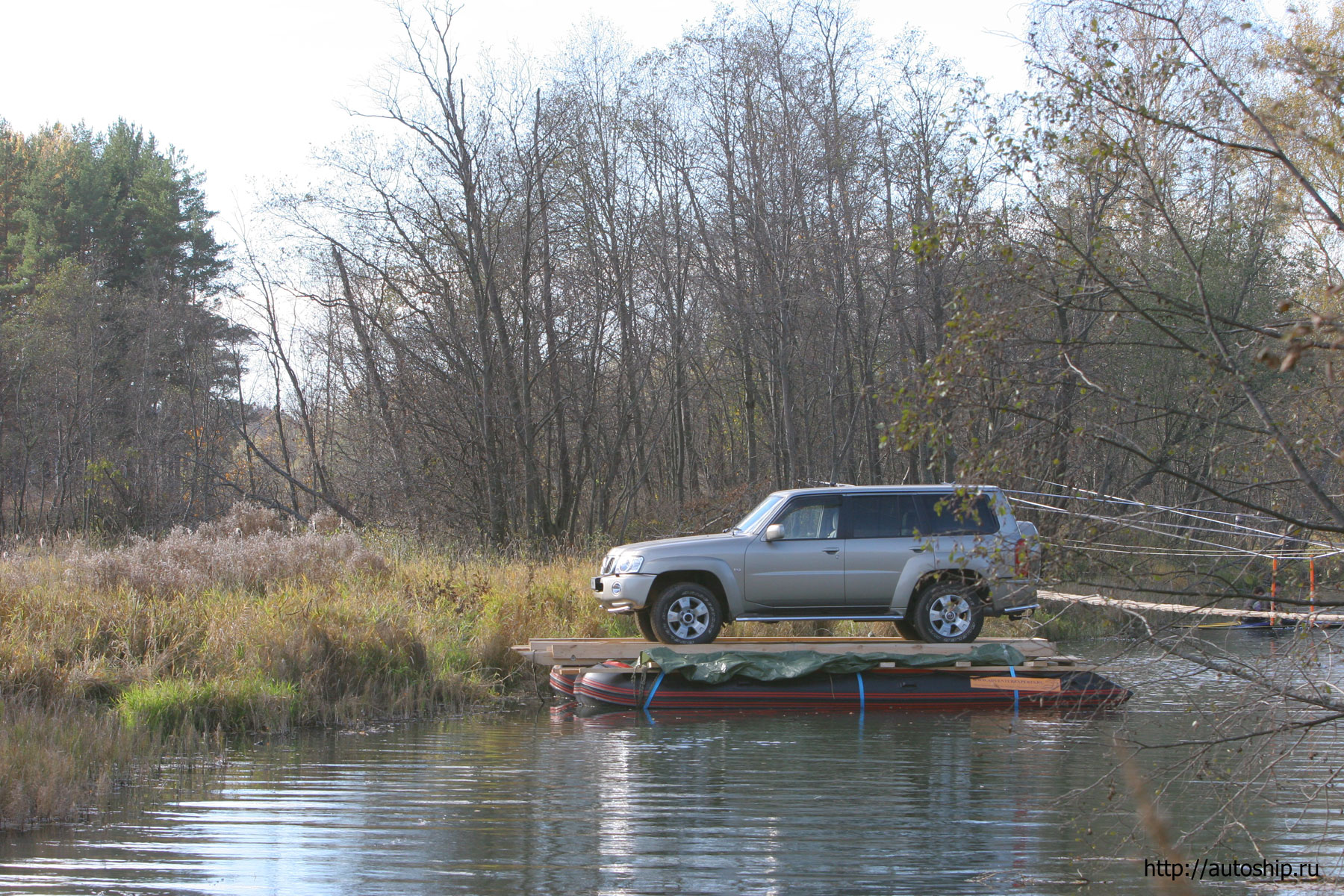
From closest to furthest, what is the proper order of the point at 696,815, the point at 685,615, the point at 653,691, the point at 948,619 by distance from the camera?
the point at 696,815
the point at 653,691
the point at 685,615
the point at 948,619

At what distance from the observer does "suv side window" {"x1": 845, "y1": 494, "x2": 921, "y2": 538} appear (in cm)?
1339

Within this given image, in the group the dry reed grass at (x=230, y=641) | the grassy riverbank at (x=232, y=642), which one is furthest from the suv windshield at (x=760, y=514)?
the dry reed grass at (x=230, y=641)

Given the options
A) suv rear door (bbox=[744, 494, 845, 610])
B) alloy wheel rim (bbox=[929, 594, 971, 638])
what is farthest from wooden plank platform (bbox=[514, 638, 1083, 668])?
suv rear door (bbox=[744, 494, 845, 610])

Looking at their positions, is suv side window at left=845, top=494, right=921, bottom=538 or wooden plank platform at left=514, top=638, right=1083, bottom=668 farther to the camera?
suv side window at left=845, top=494, right=921, bottom=538

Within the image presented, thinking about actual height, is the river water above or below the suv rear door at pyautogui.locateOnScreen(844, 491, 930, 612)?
below

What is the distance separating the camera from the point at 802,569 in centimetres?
1326

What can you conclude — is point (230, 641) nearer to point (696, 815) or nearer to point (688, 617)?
point (688, 617)

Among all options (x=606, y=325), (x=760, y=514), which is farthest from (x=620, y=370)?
(x=760, y=514)

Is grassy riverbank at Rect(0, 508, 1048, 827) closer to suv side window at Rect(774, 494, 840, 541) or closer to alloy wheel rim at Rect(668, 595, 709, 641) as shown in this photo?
alloy wheel rim at Rect(668, 595, 709, 641)

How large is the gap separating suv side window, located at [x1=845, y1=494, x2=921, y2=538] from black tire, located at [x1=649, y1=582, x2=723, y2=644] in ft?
6.26

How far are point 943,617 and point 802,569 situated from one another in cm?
191

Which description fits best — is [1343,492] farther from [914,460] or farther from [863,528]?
[914,460]

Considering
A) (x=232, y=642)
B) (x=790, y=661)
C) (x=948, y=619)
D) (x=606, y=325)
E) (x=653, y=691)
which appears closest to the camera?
(x=232, y=642)

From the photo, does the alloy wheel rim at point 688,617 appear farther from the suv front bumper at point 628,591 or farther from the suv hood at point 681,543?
the suv hood at point 681,543
